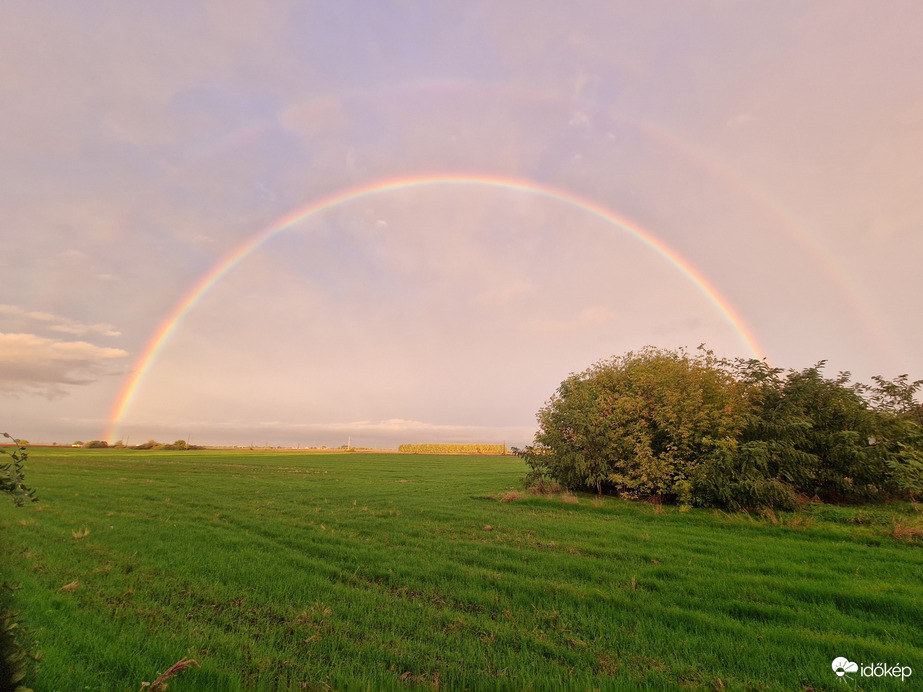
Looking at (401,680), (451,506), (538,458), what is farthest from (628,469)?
(401,680)

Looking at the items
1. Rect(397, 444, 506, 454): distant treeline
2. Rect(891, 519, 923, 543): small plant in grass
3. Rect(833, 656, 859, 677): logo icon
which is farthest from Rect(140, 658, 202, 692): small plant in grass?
Rect(397, 444, 506, 454): distant treeline

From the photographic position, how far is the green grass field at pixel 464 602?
602 centimetres

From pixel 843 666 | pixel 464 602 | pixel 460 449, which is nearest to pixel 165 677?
pixel 464 602

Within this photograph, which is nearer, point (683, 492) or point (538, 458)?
point (683, 492)

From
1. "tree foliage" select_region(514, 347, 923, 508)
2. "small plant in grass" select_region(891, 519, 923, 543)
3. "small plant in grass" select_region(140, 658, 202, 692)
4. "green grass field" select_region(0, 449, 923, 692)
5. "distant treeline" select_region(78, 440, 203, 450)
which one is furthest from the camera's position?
"distant treeline" select_region(78, 440, 203, 450)

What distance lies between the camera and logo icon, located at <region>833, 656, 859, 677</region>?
6090mm

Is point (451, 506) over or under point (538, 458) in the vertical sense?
under

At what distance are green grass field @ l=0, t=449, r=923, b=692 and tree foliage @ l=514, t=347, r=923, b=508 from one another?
3.31 m

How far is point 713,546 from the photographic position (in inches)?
535

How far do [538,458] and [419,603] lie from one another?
20.8 meters

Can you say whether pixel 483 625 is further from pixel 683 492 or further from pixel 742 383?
pixel 742 383

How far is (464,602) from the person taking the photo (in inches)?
345

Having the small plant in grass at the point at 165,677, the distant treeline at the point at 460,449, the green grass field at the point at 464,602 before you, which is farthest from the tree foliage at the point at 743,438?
the distant treeline at the point at 460,449

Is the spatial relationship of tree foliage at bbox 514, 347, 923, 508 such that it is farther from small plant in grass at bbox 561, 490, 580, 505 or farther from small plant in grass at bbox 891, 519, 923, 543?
small plant in grass at bbox 891, 519, 923, 543
